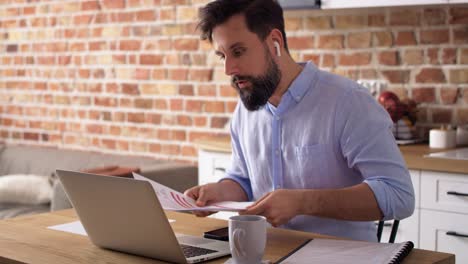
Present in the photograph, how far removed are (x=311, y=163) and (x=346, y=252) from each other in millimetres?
519

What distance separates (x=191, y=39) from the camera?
4.33 m

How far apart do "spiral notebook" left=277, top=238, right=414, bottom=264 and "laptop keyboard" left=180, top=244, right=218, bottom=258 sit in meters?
0.18

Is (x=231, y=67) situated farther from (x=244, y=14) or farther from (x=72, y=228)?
(x=72, y=228)

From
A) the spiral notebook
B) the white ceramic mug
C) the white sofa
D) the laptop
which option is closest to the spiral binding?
the spiral notebook

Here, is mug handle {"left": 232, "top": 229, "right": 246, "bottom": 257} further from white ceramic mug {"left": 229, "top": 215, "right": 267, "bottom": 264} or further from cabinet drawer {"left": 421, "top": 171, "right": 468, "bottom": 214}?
cabinet drawer {"left": 421, "top": 171, "right": 468, "bottom": 214}

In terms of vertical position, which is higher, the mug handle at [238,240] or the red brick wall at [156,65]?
the red brick wall at [156,65]

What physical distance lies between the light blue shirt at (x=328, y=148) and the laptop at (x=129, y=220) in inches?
17.3

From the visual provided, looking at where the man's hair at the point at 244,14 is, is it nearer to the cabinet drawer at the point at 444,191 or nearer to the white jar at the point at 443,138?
the cabinet drawer at the point at 444,191

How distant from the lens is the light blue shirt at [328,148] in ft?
6.84

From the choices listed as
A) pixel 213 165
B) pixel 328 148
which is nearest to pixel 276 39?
pixel 328 148

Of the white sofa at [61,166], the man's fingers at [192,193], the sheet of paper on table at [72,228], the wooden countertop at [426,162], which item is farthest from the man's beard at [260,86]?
the white sofa at [61,166]

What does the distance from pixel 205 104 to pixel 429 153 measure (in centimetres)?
155

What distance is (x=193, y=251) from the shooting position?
1792 mm

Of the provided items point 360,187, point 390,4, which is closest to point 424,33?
point 390,4
